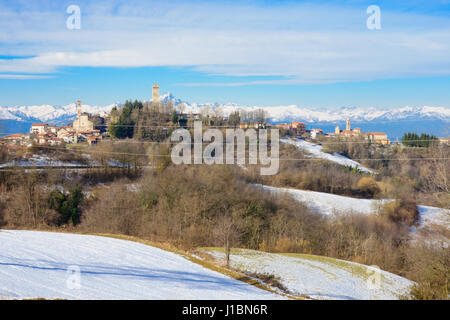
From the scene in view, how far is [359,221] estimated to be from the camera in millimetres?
30625

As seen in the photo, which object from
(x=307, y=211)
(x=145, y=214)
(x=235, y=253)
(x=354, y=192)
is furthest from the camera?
(x=354, y=192)

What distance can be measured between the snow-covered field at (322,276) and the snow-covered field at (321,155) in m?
33.2

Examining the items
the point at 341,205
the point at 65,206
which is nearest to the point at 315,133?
the point at 341,205

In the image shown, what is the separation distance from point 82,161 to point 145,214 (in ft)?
48.5

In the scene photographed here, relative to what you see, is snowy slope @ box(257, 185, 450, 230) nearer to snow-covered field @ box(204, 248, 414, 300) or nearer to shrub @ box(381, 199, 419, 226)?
shrub @ box(381, 199, 419, 226)

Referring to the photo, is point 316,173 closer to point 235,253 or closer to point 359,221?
point 359,221

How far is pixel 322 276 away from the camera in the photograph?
625 inches

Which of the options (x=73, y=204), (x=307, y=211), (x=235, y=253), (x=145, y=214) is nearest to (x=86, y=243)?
(x=235, y=253)

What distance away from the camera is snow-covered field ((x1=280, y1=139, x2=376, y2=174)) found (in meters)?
51.1

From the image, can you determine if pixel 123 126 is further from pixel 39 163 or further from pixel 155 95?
pixel 155 95

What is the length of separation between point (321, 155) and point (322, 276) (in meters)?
37.7

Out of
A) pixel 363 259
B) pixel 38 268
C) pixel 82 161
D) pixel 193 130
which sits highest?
pixel 193 130

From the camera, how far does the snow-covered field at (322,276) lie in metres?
14.1

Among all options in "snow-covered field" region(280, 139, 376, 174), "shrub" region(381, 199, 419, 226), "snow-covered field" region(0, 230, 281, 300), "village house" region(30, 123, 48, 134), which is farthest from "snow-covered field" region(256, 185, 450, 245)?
"village house" region(30, 123, 48, 134)
